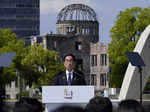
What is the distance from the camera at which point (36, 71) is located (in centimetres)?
7350

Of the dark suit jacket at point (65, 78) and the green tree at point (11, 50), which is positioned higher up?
the dark suit jacket at point (65, 78)

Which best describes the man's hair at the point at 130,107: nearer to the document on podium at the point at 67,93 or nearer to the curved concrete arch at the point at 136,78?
the document on podium at the point at 67,93

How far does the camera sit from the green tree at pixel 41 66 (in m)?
72.8

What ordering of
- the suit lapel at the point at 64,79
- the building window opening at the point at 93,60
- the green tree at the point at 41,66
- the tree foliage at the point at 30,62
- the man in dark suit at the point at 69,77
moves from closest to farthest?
the man in dark suit at the point at 69,77 < the suit lapel at the point at 64,79 < the tree foliage at the point at 30,62 < the green tree at the point at 41,66 < the building window opening at the point at 93,60

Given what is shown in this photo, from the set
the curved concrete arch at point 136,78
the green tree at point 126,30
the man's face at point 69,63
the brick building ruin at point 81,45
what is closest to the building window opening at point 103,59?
the brick building ruin at point 81,45

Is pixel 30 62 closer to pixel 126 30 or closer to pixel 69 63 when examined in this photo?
pixel 126 30

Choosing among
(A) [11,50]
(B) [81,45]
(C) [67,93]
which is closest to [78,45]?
(B) [81,45]

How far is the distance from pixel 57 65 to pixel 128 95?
37.6 m

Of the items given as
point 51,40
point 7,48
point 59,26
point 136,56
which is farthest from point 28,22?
point 136,56

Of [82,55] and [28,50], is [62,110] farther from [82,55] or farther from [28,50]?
[82,55]

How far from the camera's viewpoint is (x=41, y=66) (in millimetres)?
74750

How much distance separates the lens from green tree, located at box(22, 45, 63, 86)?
239 feet

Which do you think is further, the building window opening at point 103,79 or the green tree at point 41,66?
the building window opening at point 103,79

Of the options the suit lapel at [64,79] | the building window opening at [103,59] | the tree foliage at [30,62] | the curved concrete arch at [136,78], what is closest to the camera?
the suit lapel at [64,79]
